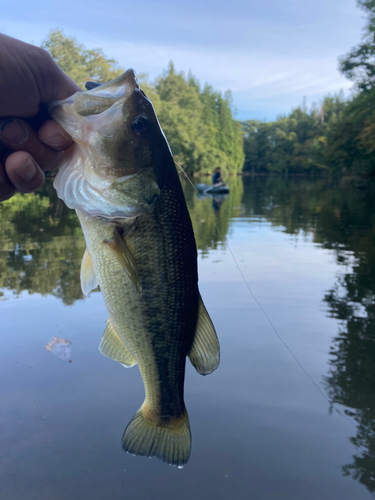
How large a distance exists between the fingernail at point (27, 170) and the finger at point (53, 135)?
114 millimetres

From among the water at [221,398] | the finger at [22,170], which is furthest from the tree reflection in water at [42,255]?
the finger at [22,170]

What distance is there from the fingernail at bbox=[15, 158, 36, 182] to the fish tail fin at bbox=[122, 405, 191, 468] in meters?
1.20

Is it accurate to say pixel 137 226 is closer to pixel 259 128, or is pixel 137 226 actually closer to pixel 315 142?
pixel 315 142

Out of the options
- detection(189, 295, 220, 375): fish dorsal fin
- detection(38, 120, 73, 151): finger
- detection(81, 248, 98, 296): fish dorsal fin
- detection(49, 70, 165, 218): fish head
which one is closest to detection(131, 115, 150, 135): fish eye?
detection(49, 70, 165, 218): fish head

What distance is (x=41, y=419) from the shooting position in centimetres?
331

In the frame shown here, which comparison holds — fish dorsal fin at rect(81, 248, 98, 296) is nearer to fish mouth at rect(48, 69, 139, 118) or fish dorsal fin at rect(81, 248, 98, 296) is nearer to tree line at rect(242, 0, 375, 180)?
fish mouth at rect(48, 69, 139, 118)

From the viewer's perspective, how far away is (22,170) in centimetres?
177

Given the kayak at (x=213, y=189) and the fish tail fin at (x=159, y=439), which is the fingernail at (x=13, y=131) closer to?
the fish tail fin at (x=159, y=439)

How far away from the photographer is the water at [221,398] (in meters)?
2.76

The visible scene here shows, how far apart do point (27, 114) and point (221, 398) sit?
2.88 meters

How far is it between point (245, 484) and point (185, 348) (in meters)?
1.52

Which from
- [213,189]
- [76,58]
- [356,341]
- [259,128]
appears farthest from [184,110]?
[356,341]

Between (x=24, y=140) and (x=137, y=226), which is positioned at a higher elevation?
(x=24, y=140)

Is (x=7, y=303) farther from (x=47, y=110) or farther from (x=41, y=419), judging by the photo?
(x=47, y=110)
